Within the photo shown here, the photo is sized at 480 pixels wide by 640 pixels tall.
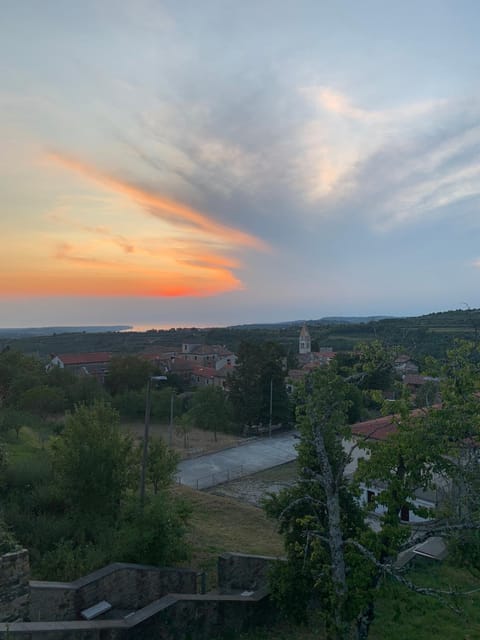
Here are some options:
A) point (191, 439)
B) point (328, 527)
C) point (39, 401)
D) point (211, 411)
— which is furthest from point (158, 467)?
point (39, 401)

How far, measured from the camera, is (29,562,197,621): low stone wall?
28.3 ft

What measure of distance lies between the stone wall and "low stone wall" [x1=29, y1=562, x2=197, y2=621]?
2.28ft

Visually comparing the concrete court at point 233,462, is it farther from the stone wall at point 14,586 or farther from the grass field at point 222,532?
the stone wall at point 14,586

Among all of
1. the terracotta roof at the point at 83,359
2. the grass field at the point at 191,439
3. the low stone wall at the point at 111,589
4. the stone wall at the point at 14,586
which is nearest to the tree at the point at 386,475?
the low stone wall at the point at 111,589

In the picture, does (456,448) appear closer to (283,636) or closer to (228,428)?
(283,636)

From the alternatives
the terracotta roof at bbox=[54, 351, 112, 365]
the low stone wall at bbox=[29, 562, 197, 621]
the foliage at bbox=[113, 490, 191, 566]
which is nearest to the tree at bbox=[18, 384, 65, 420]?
the terracotta roof at bbox=[54, 351, 112, 365]

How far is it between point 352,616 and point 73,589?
18.5ft

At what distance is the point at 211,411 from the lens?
3622cm

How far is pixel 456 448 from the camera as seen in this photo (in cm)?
726

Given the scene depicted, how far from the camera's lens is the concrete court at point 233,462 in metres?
24.5

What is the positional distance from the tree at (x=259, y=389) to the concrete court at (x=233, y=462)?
123 inches

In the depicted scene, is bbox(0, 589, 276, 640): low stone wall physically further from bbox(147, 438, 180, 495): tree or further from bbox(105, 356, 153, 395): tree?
bbox(105, 356, 153, 395): tree

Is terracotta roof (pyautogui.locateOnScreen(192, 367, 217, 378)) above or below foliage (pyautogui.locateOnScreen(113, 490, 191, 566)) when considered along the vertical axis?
below

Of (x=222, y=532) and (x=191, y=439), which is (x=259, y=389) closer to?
(x=191, y=439)
